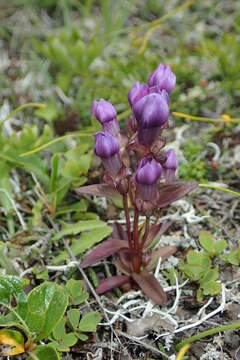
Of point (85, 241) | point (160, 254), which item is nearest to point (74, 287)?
point (85, 241)

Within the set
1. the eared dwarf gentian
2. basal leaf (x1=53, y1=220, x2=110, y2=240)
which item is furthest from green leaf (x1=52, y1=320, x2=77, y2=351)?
basal leaf (x1=53, y1=220, x2=110, y2=240)

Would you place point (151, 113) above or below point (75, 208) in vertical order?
above

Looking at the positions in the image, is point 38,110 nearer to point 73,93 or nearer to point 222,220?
point 73,93

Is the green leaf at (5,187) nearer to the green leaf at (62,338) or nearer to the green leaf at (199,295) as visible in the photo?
the green leaf at (62,338)

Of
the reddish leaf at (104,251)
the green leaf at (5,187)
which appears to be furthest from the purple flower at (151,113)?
the green leaf at (5,187)

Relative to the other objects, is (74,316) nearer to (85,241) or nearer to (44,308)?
(44,308)

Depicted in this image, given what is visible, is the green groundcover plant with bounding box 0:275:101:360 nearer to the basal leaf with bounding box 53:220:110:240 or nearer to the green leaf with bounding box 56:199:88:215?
the basal leaf with bounding box 53:220:110:240
